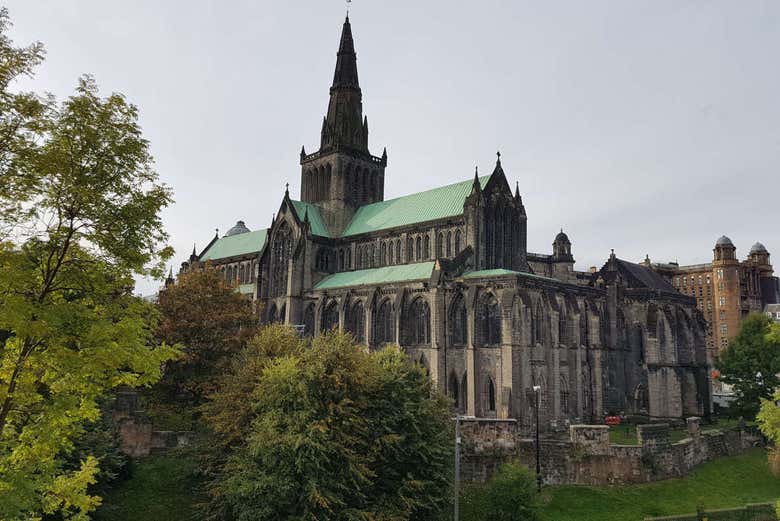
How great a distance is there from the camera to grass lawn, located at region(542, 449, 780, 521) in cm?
3170

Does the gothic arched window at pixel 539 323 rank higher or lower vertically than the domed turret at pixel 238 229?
lower

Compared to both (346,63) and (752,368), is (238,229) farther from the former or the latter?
(752,368)

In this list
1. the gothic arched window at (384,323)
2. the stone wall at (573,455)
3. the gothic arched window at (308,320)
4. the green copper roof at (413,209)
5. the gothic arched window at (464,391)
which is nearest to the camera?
the stone wall at (573,455)

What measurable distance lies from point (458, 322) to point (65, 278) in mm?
40703

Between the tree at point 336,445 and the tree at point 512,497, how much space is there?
243cm

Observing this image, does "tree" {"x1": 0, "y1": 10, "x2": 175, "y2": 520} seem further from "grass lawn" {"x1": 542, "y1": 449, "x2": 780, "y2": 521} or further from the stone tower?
the stone tower

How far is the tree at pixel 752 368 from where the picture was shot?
54094 millimetres

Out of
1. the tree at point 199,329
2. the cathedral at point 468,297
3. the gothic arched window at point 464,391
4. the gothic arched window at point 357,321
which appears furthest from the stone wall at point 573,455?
the gothic arched window at point 357,321

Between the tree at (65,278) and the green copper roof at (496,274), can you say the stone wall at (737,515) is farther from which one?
the tree at (65,278)

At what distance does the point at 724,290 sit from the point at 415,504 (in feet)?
355

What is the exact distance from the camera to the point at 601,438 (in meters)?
35.1

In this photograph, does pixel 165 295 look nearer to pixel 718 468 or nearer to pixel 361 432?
pixel 361 432

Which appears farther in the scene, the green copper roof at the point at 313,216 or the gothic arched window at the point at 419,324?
the green copper roof at the point at 313,216

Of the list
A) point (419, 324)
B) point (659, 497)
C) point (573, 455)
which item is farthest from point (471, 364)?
point (659, 497)
